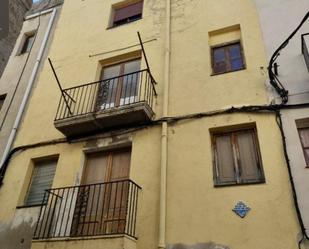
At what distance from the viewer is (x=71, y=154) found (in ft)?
27.4

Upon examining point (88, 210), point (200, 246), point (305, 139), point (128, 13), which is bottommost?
point (200, 246)

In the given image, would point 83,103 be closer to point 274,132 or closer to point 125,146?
point 125,146

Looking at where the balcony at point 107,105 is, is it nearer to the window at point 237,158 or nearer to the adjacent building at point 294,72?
the window at point 237,158

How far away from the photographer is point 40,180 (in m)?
8.60

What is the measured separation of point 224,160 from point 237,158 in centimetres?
28

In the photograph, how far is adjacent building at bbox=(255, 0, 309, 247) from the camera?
606cm

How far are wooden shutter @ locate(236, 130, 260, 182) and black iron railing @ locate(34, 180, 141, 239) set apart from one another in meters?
2.32

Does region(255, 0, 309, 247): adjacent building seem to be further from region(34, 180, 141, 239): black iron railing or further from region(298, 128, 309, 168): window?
region(34, 180, 141, 239): black iron railing

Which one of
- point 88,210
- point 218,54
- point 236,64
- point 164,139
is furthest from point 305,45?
point 88,210

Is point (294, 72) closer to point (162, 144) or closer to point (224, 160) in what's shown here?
point (224, 160)

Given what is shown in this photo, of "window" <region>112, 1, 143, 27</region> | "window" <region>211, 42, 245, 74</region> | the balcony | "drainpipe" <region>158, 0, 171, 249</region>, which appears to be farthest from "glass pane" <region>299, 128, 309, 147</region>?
"window" <region>112, 1, 143, 27</region>

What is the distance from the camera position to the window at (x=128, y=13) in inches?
437

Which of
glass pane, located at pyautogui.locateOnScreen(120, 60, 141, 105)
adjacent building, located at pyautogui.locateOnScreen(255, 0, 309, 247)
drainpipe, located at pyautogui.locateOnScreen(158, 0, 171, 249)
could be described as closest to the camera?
adjacent building, located at pyautogui.locateOnScreen(255, 0, 309, 247)

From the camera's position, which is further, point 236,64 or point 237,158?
point 236,64
